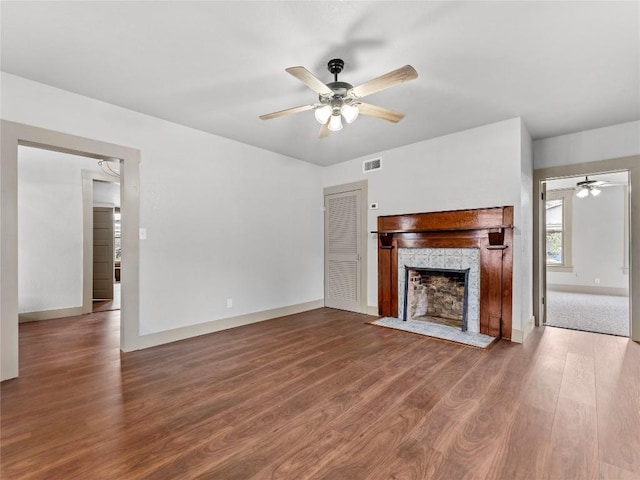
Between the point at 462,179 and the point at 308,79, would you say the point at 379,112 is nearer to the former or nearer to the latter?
the point at 308,79

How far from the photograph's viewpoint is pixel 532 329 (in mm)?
4082

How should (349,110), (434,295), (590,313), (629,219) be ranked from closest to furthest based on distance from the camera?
(349,110)
(629,219)
(434,295)
(590,313)

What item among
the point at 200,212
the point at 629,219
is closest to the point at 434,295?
the point at 629,219

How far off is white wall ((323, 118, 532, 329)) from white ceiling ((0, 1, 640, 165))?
40 cm

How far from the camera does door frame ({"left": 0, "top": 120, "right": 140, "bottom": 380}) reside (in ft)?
8.47

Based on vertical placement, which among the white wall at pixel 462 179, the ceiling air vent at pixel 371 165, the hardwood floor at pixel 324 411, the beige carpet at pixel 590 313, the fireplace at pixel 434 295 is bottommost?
the beige carpet at pixel 590 313

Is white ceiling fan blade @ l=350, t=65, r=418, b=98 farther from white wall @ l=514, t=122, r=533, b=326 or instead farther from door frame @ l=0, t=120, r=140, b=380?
door frame @ l=0, t=120, r=140, b=380

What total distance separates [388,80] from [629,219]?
151 inches

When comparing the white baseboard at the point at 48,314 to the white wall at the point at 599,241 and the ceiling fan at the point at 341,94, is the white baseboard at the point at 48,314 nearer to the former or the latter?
the ceiling fan at the point at 341,94

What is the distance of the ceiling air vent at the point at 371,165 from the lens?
4855 millimetres

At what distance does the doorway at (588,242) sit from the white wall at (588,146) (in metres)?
1.91

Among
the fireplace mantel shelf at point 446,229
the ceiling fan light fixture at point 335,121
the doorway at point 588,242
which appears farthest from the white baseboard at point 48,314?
the doorway at point 588,242

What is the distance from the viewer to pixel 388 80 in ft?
6.86

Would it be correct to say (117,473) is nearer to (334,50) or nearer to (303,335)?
(303,335)
